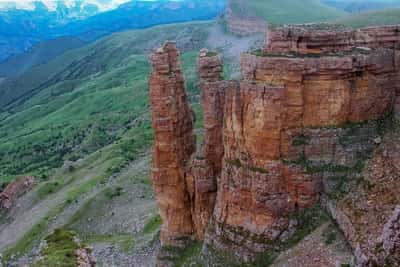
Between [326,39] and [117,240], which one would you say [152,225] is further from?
[326,39]

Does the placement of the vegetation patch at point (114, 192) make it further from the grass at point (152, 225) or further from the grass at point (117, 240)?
the grass at point (152, 225)

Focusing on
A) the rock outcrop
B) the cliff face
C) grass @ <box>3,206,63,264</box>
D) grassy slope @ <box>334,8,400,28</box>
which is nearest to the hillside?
grass @ <box>3,206,63,264</box>

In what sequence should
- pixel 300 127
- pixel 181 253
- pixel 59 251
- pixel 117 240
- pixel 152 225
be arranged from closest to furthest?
pixel 300 127 → pixel 59 251 → pixel 181 253 → pixel 117 240 → pixel 152 225

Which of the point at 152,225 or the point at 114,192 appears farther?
the point at 114,192

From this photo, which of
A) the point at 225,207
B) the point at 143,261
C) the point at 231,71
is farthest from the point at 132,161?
the point at 231,71

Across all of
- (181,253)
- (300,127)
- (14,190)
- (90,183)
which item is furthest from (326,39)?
(14,190)

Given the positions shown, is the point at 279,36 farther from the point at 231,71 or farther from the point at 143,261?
the point at 231,71

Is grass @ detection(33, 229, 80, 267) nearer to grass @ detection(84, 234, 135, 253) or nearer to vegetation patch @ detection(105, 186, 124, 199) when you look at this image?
grass @ detection(84, 234, 135, 253)

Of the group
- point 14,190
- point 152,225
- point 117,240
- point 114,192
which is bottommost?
point 14,190
